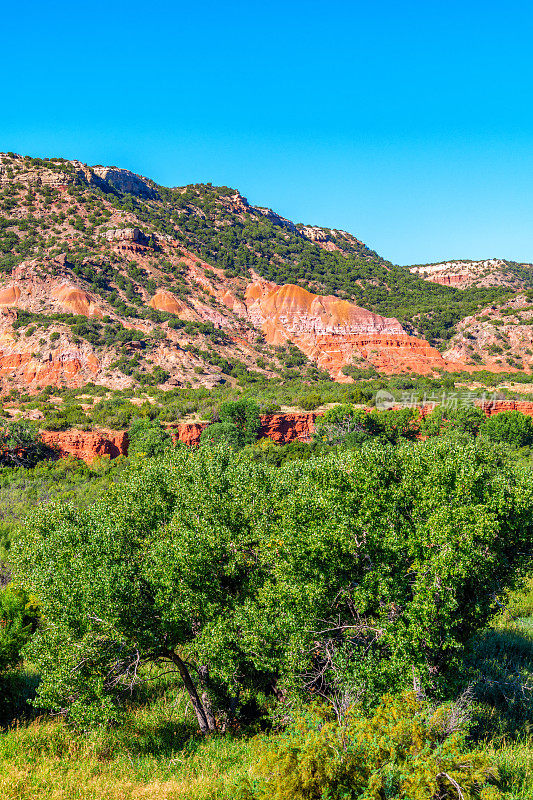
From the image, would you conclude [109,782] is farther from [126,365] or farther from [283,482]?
[126,365]

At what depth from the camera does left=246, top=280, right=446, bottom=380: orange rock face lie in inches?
3656

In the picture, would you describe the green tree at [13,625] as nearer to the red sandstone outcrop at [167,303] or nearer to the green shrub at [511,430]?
the green shrub at [511,430]

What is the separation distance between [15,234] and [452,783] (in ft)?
321

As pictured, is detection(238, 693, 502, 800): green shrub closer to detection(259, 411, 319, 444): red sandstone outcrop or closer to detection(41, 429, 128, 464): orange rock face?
detection(41, 429, 128, 464): orange rock face

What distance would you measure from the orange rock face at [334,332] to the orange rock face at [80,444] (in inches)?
1960

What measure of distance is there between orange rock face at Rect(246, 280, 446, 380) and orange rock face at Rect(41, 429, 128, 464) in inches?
1960

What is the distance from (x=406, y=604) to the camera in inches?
428

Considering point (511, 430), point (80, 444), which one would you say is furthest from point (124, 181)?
point (511, 430)

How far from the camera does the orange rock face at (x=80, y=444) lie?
4850 centimetres

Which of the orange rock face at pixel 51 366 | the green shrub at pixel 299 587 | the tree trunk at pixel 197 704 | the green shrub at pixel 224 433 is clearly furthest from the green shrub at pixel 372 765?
the orange rock face at pixel 51 366

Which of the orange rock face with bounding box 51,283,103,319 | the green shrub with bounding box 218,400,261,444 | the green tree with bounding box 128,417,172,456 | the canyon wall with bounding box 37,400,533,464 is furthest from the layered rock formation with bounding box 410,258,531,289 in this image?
the green tree with bounding box 128,417,172,456

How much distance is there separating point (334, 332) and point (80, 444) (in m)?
61.6

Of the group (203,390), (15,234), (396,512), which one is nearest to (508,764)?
(396,512)

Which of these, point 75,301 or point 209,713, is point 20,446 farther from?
point 209,713
